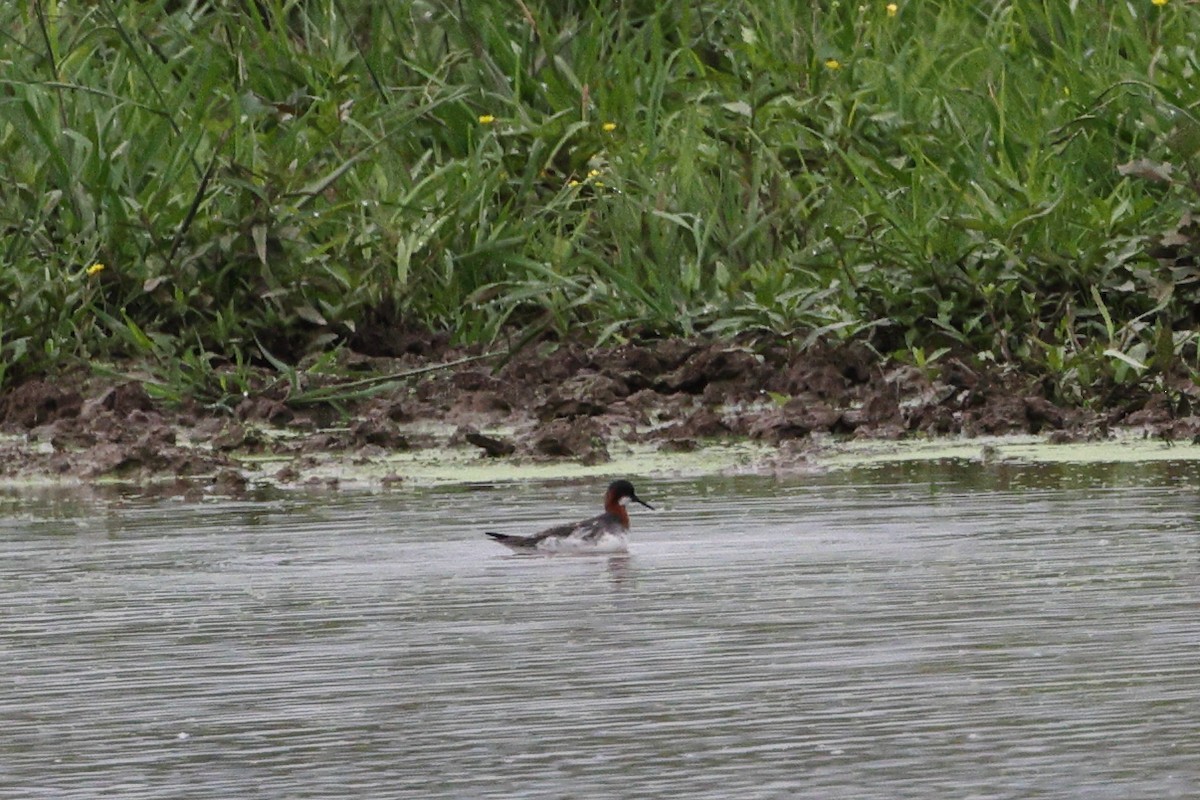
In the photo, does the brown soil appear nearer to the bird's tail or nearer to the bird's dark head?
the bird's dark head

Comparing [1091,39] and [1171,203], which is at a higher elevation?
[1091,39]

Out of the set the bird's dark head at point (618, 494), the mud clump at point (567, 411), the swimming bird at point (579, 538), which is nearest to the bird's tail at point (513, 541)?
the swimming bird at point (579, 538)

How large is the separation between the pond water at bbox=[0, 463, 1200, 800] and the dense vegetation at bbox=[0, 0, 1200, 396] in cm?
224

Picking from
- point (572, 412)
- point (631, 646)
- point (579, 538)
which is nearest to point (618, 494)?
point (579, 538)

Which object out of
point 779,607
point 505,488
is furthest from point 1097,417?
point 779,607

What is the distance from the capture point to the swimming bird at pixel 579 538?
791 centimetres

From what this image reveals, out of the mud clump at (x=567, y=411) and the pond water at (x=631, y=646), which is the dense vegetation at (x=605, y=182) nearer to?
the mud clump at (x=567, y=411)

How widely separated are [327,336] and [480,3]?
3.24 metres

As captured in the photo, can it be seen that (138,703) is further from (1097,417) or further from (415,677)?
(1097,417)

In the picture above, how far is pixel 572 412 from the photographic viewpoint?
11.0 metres

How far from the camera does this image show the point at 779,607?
22.0ft

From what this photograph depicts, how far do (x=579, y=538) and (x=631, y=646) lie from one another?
1.71 meters

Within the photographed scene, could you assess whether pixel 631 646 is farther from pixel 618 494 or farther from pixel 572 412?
pixel 572 412

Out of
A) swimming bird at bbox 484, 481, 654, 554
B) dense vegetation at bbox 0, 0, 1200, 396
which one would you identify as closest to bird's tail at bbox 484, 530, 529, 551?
swimming bird at bbox 484, 481, 654, 554
